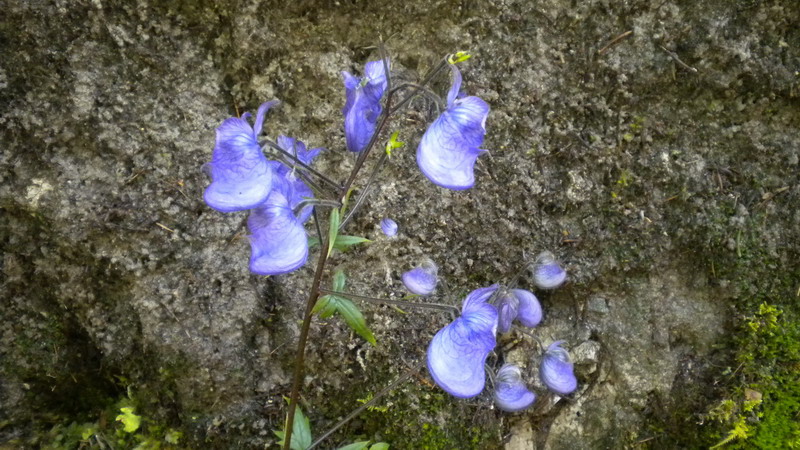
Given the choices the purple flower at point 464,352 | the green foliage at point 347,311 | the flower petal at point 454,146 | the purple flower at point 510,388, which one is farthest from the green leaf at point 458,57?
the purple flower at point 510,388

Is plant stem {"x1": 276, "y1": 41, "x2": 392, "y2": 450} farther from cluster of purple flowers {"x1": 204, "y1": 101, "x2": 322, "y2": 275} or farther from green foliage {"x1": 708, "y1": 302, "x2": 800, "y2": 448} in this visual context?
green foliage {"x1": 708, "y1": 302, "x2": 800, "y2": 448}

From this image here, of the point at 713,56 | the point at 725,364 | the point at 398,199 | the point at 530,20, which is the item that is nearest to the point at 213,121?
the point at 398,199

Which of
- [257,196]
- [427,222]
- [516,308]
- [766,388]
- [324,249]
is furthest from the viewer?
[427,222]

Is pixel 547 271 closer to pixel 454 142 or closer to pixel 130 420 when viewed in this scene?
pixel 454 142

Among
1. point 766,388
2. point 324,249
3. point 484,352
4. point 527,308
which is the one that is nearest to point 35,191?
point 324,249

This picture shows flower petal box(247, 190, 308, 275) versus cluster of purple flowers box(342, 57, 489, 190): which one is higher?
cluster of purple flowers box(342, 57, 489, 190)

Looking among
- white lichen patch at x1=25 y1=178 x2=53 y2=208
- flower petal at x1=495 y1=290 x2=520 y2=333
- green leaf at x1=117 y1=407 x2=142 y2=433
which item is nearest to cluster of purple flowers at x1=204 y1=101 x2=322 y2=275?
flower petal at x1=495 y1=290 x2=520 y2=333

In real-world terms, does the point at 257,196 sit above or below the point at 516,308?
above
